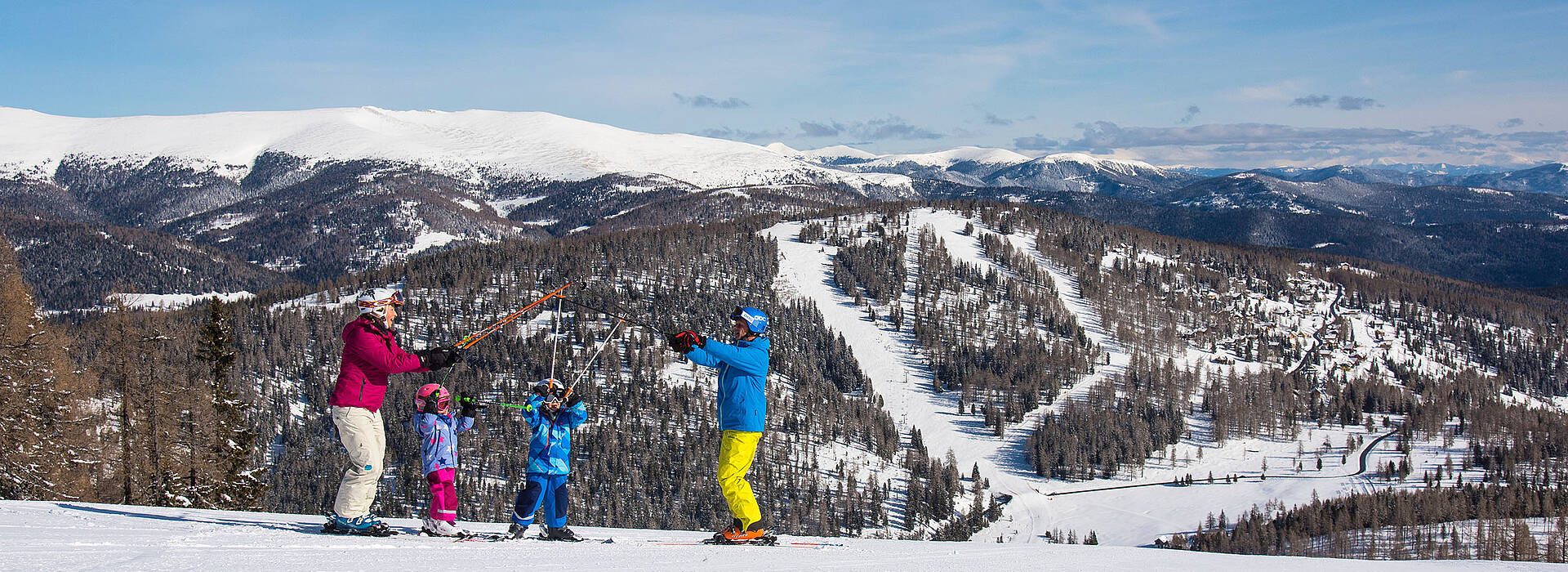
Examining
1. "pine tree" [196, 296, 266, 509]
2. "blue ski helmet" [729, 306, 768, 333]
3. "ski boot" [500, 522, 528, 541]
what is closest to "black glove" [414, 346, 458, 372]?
"ski boot" [500, 522, 528, 541]

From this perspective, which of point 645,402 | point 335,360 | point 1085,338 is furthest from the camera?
point 1085,338

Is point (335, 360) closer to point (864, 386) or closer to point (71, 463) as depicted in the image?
point (864, 386)

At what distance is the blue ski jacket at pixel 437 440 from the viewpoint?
14.1 meters

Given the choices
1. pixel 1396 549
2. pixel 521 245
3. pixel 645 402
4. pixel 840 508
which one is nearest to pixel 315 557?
pixel 840 508

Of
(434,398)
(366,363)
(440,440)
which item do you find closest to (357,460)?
(366,363)

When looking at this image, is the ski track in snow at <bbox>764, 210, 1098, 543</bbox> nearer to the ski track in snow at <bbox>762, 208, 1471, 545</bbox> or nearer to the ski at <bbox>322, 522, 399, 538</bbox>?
the ski track in snow at <bbox>762, 208, 1471, 545</bbox>

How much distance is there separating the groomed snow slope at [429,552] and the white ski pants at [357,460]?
654 millimetres

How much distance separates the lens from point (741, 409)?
13469 millimetres

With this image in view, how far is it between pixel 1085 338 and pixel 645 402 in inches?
3306

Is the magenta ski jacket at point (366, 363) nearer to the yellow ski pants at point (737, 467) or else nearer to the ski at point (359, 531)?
the ski at point (359, 531)

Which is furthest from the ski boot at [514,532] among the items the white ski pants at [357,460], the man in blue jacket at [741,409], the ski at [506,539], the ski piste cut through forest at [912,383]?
the ski piste cut through forest at [912,383]

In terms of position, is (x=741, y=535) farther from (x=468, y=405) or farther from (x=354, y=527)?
(x=354, y=527)

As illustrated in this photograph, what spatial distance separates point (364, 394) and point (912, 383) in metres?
135

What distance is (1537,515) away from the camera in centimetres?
9719
